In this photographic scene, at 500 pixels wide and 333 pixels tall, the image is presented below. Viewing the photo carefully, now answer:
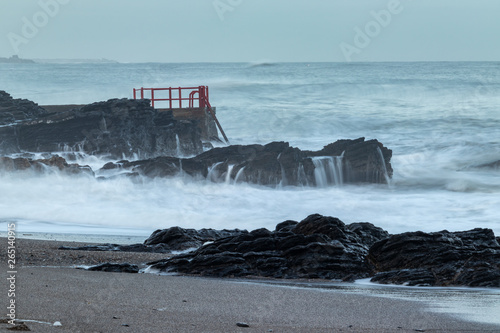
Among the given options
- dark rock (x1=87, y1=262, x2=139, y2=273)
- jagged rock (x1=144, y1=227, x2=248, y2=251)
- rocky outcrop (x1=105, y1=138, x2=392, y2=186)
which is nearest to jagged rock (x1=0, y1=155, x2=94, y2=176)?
rocky outcrop (x1=105, y1=138, x2=392, y2=186)

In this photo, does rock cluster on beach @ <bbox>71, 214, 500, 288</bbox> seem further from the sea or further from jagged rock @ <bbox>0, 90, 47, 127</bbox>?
jagged rock @ <bbox>0, 90, 47, 127</bbox>

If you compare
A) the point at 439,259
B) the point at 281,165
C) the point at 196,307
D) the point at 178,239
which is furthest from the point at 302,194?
the point at 196,307

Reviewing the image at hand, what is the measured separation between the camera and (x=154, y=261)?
734 centimetres

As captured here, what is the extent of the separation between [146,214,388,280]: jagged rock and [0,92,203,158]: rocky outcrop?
40.2 ft

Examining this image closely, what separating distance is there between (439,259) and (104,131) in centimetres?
1395

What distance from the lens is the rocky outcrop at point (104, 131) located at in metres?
19.0

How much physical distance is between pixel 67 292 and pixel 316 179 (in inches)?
445

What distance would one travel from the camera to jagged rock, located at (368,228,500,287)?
21.4 feet

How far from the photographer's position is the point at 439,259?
22.6ft

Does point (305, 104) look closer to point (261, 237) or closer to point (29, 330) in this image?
point (261, 237)

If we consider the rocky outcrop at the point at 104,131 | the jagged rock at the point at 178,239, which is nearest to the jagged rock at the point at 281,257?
the jagged rock at the point at 178,239

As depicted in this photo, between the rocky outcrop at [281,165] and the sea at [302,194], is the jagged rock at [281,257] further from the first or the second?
the rocky outcrop at [281,165]

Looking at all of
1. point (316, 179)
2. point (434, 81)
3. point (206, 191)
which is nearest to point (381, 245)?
point (206, 191)

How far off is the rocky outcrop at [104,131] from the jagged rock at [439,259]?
13053 mm
